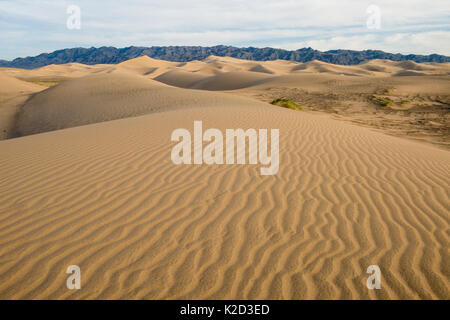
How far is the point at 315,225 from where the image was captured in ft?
11.2

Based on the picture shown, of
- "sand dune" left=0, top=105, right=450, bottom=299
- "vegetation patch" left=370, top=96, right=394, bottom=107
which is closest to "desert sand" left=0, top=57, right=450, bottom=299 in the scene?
"sand dune" left=0, top=105, right=450, bottom=299
